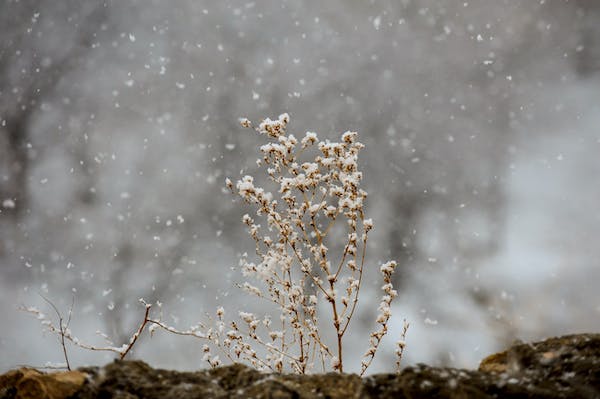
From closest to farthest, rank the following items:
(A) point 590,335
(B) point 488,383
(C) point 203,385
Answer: (B) point 488,383, (C) point 203,385, (A) point 590,335

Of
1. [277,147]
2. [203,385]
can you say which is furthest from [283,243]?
[203,385]

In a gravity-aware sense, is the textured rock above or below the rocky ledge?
below

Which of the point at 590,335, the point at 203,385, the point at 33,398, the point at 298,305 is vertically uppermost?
the point at 298,305

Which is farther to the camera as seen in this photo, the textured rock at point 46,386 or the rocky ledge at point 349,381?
the textured rock at point 46,386

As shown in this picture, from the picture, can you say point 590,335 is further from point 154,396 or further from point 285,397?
point 154,396

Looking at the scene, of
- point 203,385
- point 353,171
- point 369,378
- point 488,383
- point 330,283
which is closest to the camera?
point 488,383

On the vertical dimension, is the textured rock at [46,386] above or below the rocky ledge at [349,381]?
below

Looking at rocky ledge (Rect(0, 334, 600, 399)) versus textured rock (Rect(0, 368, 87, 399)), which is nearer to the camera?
rocky ledge (Rect(0, 334, 600, 399))

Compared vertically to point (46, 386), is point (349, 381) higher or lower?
higher
